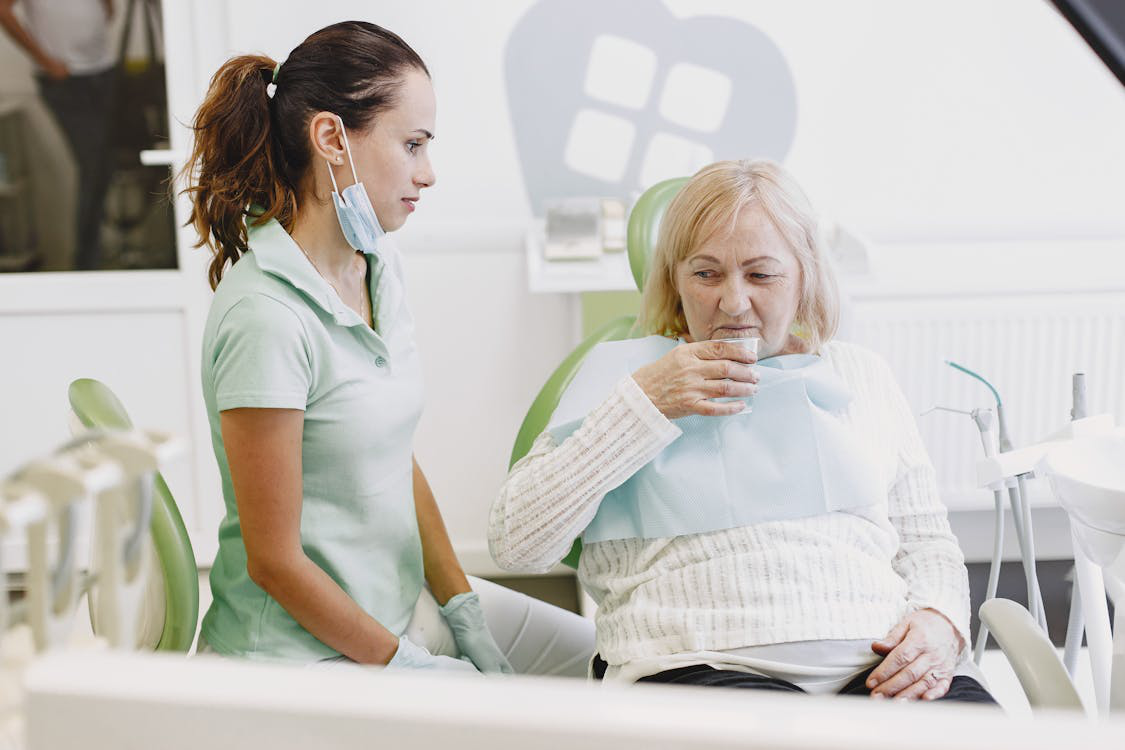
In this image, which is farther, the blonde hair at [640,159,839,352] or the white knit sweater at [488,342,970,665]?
the blonde hair at [640,159,839,352]

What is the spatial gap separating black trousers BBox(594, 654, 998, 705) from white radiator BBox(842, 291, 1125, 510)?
155cm

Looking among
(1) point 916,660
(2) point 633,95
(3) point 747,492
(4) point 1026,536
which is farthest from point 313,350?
(2) point 633,95

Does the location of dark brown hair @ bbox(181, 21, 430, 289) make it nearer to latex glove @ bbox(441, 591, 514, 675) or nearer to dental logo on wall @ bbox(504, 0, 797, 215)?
latex glove @ bbox(441, 591, 514, 675)

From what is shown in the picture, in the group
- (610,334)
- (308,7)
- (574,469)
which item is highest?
(308,7)

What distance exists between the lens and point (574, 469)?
135 cm

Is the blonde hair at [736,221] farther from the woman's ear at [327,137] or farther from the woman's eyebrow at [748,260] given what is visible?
the woman's ear at [327,137]

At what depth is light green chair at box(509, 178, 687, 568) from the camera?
164cm

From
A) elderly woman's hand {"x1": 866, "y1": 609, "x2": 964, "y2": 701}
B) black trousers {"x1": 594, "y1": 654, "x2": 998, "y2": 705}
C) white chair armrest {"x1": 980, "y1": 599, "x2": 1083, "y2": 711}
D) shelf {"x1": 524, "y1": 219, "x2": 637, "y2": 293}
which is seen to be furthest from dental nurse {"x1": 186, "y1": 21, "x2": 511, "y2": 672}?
shelf {"x1": 524, "y1": 219, "x2": 637, "y2": 293}

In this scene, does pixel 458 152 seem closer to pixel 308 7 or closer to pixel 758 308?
pixel 308 7

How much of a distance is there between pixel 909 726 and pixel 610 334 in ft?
3.93

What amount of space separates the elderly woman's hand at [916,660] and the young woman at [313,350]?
530 mm

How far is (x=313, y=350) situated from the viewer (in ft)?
4.32

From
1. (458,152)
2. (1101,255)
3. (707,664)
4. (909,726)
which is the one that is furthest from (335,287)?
(1101,255)

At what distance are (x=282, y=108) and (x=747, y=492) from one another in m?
0.79
